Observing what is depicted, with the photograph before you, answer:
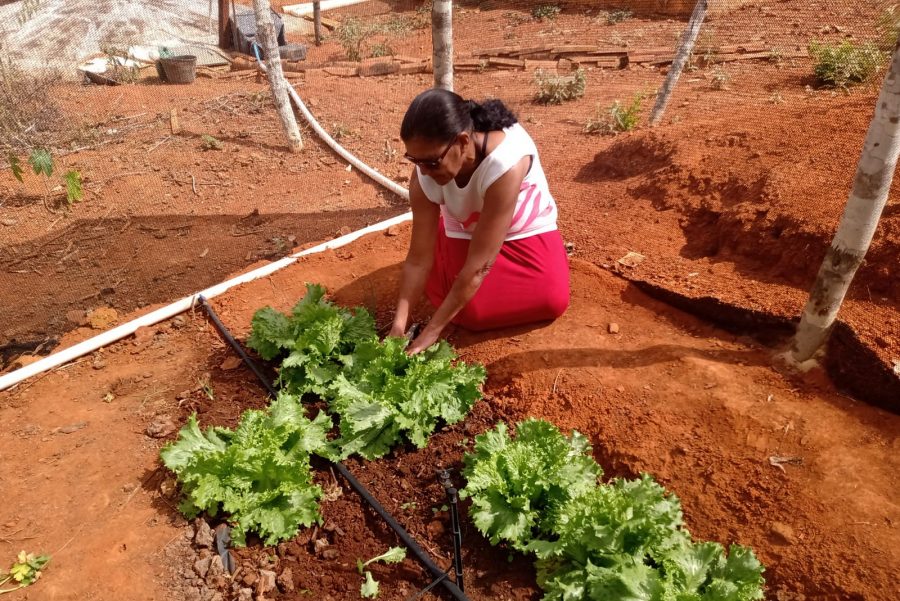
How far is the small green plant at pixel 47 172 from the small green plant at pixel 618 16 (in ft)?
29.6

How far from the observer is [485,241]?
2.88 meters

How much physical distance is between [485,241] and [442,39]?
7.68ft

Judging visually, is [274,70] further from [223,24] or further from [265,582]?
[223,24]

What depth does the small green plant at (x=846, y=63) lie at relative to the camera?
5.75 m

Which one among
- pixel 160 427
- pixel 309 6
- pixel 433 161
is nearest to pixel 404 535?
pixel 160 427

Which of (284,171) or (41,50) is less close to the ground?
(41,50)

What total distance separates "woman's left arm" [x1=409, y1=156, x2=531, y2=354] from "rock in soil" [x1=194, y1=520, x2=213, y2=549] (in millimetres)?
1222

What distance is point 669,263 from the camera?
3859 millimetres

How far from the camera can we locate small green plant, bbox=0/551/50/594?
240 centimetres

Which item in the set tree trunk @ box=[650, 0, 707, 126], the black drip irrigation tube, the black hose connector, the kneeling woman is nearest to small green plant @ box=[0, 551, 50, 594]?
the black drip irrigation tube

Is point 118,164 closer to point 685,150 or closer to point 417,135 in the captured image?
point 417,135

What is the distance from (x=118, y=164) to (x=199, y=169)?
804 mm

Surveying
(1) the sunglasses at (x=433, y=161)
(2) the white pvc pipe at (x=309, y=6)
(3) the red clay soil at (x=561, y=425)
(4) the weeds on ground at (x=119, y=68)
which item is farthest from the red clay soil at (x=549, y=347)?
(2) the white pvc pipe at (x=309, y=6)

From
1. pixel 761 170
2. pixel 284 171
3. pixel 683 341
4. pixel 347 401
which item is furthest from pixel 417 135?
pixel 284 171
